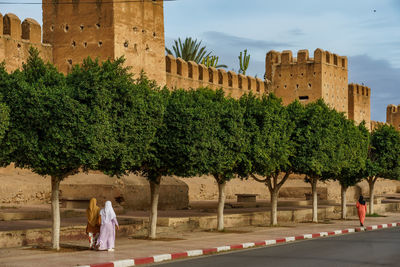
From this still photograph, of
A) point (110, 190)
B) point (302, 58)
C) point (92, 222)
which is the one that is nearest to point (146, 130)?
point (92, 222)

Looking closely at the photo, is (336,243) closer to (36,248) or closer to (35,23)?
(36,248)

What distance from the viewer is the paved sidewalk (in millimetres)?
12519

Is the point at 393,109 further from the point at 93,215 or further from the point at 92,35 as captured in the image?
the point at 93,215

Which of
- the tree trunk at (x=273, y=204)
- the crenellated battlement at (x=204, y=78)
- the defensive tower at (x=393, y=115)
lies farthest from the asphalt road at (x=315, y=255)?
the defensive tower at (x=393, y=115)

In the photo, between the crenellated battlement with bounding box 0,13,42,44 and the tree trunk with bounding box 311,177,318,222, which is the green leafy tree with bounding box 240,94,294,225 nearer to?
the tree trunk with bounding box 311,177,318,222

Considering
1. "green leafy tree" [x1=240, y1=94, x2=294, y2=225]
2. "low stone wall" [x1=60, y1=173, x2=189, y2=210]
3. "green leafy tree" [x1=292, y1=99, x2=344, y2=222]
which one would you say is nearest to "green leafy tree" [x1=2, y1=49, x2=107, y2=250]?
"green leafy tree" [x1=240, y1=94, x2=294, y2=225]

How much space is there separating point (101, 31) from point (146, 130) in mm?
12317

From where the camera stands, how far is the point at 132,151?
15836 mm

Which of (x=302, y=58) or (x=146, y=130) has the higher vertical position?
(x=302, y=58)

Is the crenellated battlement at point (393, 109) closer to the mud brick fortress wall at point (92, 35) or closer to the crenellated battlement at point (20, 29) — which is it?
the mud brick fortress wall at point (92, 35)

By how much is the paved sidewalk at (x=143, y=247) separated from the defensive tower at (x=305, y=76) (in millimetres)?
28144

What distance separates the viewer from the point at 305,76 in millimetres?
50000

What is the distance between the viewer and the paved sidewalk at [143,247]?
41.1 feet

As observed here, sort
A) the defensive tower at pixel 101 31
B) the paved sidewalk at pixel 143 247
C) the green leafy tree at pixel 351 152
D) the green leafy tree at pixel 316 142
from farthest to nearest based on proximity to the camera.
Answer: the green leafy tree at pixel 351 152 < the defensive tower at pixel 101 31 < the green leafy tree at pixel 316 142 < the paved sidewalk at pixel 143 247
